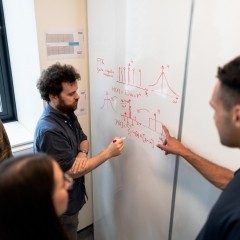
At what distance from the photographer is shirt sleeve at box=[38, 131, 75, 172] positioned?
133 centimetres

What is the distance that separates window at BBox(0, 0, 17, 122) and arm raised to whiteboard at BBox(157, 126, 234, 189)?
54.0 inches

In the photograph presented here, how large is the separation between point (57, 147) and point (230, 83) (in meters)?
0.88

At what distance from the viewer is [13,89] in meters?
2.12

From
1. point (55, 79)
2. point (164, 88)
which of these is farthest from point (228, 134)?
point (55, 79)

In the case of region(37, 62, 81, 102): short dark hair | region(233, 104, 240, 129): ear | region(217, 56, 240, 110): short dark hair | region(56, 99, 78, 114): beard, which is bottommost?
region(56, 99, 78, 114): beard

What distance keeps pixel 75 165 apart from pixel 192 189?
0.58 metres

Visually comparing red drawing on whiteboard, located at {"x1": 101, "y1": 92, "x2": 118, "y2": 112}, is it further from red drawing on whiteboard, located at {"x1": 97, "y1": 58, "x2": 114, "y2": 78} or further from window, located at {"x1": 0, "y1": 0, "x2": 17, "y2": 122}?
window, located at {"x1": 0, "y1": 0, "x2": 17, "y2": 122}

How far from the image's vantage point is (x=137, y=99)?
4.66 feet

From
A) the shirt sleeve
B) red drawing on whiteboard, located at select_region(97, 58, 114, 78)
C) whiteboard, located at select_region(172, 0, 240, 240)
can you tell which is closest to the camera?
whiteboard, located at select_region(172, 0, 240, 240)

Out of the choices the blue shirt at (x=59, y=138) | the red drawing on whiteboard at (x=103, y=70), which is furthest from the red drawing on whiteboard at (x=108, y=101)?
the blue shirt at (x=59, y=138)

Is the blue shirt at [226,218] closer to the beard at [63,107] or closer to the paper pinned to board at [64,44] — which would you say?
the beard at [63,107]

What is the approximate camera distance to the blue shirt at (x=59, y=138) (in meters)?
1.33

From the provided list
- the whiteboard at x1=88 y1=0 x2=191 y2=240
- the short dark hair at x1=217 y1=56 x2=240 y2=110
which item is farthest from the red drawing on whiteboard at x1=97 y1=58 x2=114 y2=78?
the short dark hair at x1=217 y1=56 x2=240 y2=110

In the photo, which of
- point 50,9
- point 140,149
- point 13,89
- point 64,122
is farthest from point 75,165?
point 13,89
